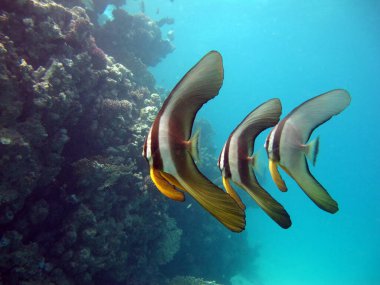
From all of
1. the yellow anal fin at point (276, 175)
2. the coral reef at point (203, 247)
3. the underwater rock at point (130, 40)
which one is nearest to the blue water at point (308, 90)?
the coral reef at point (203, 247)

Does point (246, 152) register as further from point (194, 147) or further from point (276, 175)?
point (194, 147)

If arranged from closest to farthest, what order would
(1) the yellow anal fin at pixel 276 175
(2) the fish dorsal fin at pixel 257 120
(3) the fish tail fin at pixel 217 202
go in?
(3) the fish tail fin at pixel 217 202 < (2) the fish dorsal fin at pixel 257 120 < (1) the yellow anal fin at pixel 276 175

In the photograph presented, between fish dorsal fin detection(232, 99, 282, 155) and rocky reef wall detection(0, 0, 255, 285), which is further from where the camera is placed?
rocky reef wall detection(0, 0, 255, 285)

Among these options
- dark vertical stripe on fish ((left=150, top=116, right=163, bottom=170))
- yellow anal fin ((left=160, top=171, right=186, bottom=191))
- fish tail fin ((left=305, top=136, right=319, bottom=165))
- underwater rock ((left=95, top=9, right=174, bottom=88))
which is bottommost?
yellow anal fin ((left=160, top=171, right=186, bottom=191))

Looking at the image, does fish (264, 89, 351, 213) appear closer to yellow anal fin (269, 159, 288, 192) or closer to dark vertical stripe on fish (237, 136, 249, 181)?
yellow anal fin (269, 159, 288, 192)

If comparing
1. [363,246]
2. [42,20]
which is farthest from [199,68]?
[363,246]

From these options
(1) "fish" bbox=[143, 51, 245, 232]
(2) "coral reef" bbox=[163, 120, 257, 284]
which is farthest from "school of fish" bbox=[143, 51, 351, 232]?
(2) "coral reef" bbox=[163, 120, 257, 284]

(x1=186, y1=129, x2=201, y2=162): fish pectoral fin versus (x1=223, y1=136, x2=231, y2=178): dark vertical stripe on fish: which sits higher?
(x1=223, y1=136, x2=231, y2=178): dark vertical stripe on fish

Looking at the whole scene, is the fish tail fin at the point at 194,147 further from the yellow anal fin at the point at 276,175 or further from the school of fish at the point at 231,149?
the yellow anal fin at the point at 276,175

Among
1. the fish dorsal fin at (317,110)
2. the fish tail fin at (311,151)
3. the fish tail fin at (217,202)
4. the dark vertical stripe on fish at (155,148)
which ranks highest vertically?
the fish dorsal fin at (317,110)

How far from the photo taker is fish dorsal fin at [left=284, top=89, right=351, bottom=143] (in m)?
1.60

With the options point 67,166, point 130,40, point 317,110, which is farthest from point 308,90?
point 317,110

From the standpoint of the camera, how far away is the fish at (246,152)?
4.82ft

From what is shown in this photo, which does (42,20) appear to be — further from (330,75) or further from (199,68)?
(330,75)
